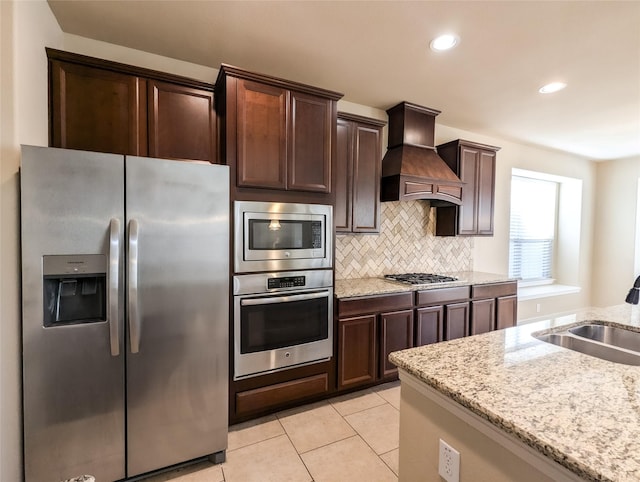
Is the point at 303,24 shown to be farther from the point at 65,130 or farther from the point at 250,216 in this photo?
the point at 65,130

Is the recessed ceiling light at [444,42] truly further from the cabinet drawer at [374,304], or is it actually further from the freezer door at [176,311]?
the cabinet drawer at [374,304]

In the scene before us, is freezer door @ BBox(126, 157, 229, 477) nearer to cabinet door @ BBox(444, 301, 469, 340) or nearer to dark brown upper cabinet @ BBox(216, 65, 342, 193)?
dark brown upper cabinet @ BBox(216, 65, 342, 193)

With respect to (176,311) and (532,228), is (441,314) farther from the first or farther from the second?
(532,228)

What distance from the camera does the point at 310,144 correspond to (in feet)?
7.82

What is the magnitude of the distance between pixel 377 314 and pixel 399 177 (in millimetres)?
1335

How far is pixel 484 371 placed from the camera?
1.05 meters

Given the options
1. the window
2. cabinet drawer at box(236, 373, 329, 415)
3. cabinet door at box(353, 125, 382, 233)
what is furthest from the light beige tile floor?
the window

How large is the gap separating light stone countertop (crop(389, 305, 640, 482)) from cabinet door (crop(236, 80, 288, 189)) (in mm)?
1515

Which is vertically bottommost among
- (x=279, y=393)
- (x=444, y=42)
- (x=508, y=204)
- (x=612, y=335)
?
(x=279, y=393)

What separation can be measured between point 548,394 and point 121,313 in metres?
1.87

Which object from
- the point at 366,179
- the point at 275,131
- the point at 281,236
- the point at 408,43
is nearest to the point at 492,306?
the point at 366,179

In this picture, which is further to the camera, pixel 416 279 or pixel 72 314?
pixel 416 279

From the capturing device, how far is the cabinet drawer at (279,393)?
217cm

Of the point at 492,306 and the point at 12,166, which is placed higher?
the point at 12,166
